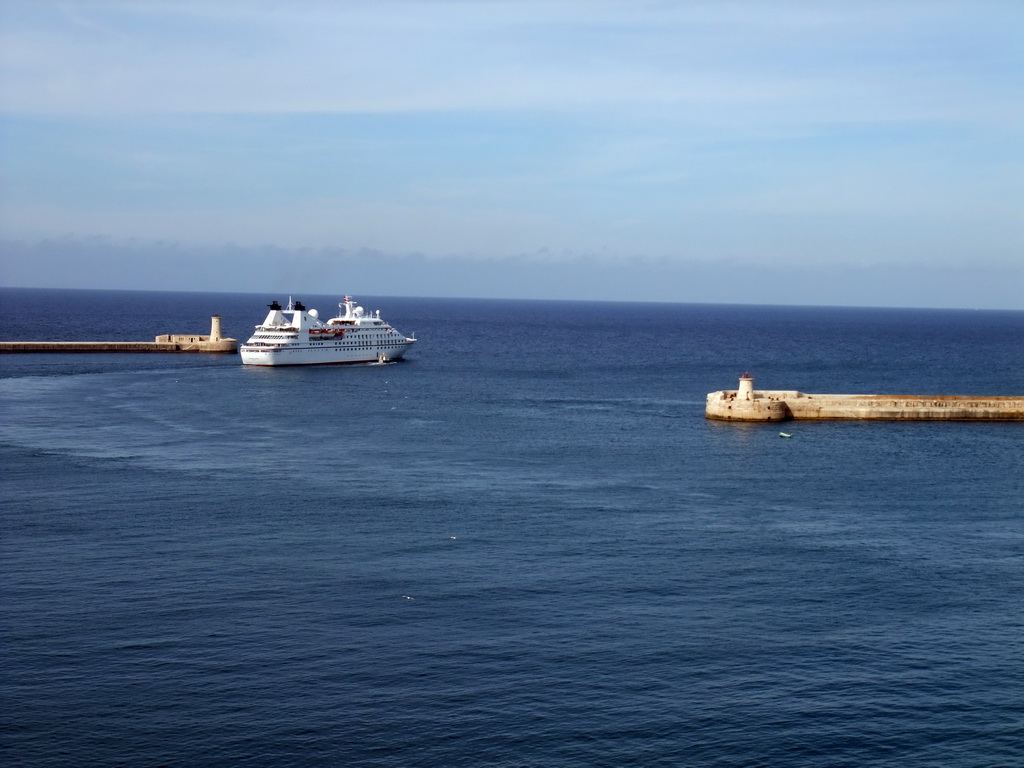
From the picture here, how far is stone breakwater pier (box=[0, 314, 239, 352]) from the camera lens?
168 metres

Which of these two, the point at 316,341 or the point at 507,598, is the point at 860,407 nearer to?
the point at 507,598

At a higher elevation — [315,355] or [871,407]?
[315,355]

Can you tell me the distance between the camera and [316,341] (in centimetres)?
15738

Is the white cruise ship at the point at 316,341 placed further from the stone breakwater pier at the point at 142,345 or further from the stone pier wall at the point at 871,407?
the stone pier wall at the point at 871,407

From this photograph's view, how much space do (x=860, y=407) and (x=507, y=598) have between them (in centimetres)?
6496

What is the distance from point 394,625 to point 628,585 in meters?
11.2

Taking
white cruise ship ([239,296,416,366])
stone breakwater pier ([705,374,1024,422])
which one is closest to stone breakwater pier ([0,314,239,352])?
white cruise ship ([239,296,416,366])

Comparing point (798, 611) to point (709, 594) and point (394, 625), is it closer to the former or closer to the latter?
point (709, 594)

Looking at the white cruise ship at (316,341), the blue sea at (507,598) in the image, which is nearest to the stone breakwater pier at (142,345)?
the white cruise ship at (316,341)

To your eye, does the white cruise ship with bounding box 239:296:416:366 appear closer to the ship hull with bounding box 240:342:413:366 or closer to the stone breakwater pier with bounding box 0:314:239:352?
the ship hull with bounding box 240:342:413:366

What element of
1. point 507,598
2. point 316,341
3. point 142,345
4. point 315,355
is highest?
point 316,341

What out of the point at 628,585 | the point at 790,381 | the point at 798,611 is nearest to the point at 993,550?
the point at 798,611

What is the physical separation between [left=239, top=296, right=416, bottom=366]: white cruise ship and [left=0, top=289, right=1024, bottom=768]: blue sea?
5875cm

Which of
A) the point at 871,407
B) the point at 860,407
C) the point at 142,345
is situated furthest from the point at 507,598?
the point at 142,345
